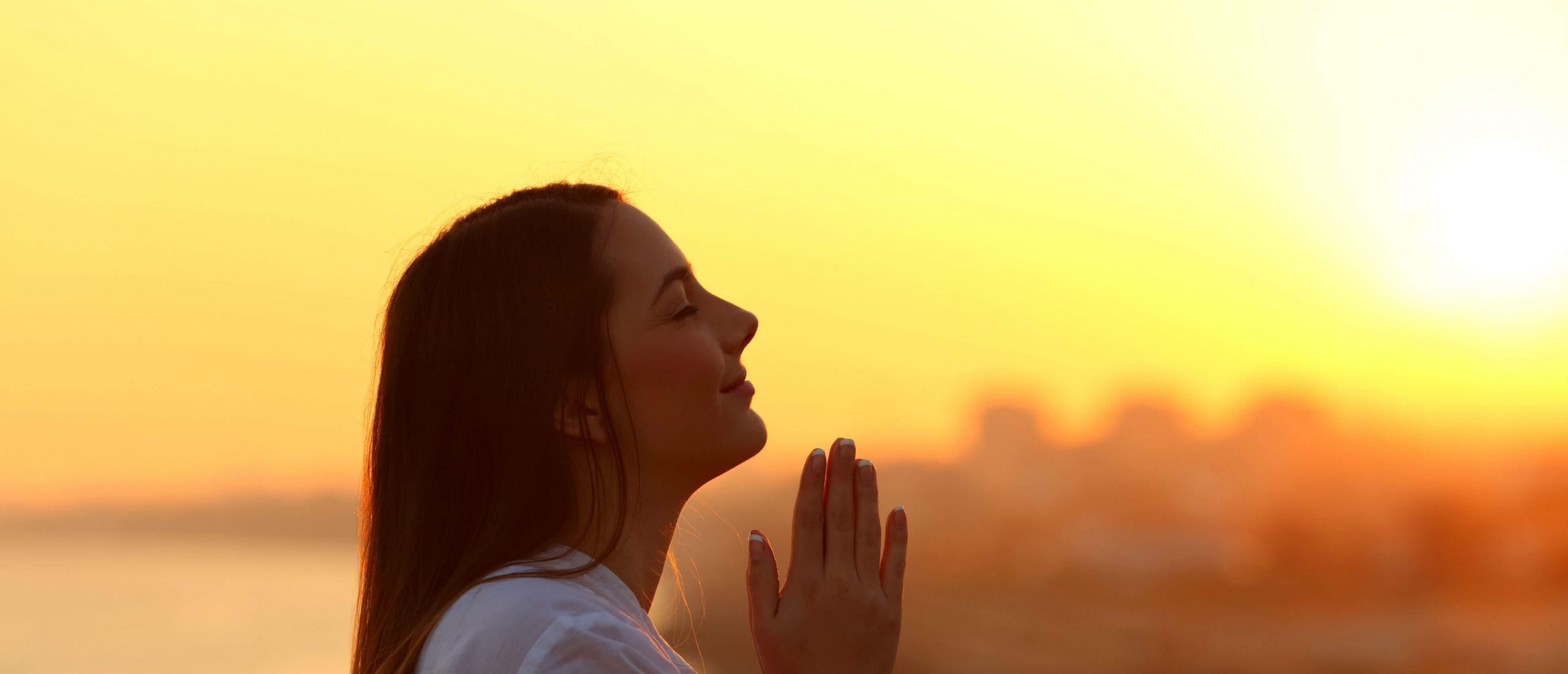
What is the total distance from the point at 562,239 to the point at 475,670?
0.79 meters

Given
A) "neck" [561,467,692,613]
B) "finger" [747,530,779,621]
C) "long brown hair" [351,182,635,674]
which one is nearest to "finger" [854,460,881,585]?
"finger" [747,530,779,621]

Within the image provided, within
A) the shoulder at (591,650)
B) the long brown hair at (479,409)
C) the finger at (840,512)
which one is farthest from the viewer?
the finger at (840,512)

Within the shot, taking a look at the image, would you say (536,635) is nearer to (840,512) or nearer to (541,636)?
(541,636)

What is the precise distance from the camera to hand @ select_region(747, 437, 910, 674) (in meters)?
2.21

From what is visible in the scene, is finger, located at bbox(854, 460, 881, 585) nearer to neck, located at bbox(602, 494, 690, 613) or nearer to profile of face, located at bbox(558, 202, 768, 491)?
→ profile of face, located at bbox(558, 202, 768, 491)

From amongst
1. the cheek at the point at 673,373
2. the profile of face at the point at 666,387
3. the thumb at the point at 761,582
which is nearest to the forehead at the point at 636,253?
the profile of face at the point at 666,387

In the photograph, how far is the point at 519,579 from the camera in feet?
6.42

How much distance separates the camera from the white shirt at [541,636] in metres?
1.81

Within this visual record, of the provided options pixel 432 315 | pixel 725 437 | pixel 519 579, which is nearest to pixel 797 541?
pixel 725 437

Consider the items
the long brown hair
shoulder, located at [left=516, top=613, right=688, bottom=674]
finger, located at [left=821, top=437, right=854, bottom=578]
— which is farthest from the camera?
finger, located at [left=821, top=437, right=854, bottom=578]

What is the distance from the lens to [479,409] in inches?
→ 88.2

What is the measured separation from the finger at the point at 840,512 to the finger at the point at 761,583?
0.10m

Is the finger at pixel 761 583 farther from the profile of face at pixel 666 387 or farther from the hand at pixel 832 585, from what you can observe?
the profile of face at pixel 666 387

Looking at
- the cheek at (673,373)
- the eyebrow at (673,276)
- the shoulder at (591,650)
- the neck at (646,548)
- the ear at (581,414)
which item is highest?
the eyebrow at (673,276)
